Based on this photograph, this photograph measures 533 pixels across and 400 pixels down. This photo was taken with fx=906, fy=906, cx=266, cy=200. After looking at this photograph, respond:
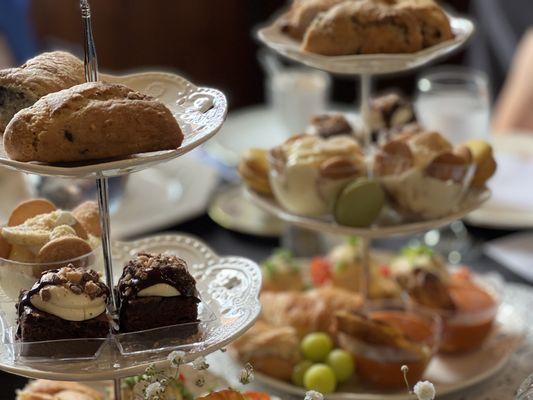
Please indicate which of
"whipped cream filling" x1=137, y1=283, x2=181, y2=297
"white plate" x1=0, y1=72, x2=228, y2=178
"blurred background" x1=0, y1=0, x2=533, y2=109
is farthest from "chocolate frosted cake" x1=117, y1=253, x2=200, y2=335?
"blurred background" x1=0, y1=0, x2=533, y2=109

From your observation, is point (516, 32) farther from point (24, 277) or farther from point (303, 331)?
point (24, 277)

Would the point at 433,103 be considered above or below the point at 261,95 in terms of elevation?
above

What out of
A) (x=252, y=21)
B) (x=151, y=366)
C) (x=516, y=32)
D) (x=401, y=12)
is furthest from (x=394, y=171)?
(x=252, y=21)

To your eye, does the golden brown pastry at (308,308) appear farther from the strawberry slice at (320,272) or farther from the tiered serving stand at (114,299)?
the tiered serving stand at (114,299)

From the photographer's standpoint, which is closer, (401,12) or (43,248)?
(43,248)

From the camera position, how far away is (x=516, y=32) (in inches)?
122

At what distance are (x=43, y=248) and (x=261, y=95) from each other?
3.45 m

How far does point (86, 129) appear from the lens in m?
0.90

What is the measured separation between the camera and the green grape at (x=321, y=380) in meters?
1.35

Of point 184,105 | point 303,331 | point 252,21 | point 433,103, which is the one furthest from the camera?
point 252,21

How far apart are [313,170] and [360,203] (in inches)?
3.4

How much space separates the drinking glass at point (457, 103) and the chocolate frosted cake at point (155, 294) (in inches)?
38.2

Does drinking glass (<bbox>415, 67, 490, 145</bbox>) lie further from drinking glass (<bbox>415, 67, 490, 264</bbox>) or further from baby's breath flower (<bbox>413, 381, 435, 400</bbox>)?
baby's breath flower (<bbox>413, 381, 435, 400</bbox>)

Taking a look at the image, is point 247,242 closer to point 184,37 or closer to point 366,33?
point 366,33
